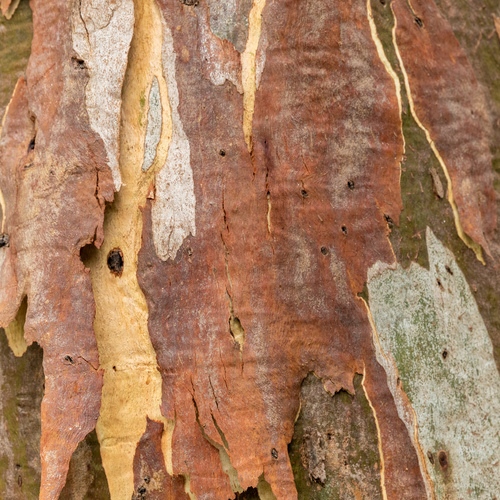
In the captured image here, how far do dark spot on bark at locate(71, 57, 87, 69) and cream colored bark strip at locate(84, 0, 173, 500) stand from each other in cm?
15

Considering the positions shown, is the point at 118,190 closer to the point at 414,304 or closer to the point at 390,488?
the point at 414,304

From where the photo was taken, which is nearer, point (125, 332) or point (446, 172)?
point (125, 332)

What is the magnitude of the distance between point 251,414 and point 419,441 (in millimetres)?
396

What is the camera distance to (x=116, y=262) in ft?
4.29

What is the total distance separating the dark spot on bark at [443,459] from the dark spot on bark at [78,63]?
1267mm

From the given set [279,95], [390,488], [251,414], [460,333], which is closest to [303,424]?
[251,414]

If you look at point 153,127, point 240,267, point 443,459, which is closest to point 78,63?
point 153,127

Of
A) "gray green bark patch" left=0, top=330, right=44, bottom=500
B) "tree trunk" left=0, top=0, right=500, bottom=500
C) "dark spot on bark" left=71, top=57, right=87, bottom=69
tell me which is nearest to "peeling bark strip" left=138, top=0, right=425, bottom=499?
"tree trunk" left=0, top=0, right=500, bottom=500

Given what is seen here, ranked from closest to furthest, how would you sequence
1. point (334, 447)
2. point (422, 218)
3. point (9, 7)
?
point (334, 447) → point (422, 218) → point (9, 7)

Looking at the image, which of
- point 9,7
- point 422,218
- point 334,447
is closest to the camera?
point 334,447

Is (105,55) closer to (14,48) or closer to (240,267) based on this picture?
(14,48)

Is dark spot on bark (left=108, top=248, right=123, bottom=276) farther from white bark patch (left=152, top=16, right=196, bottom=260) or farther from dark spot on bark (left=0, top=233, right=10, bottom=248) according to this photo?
dark spot on bark (left=0, top=233, right=10, bottom=248)

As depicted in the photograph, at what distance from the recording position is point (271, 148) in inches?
51.4

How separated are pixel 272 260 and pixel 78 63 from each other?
683mm
